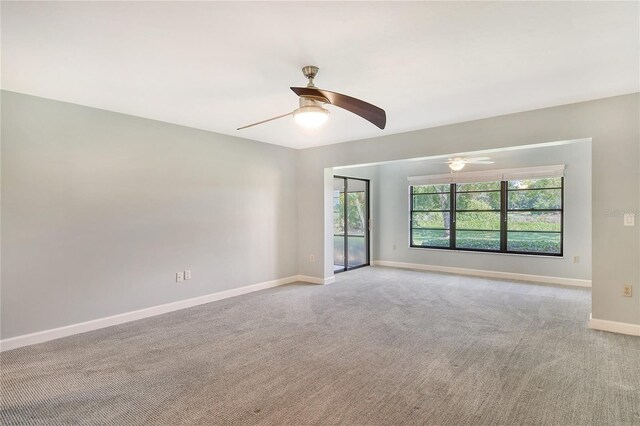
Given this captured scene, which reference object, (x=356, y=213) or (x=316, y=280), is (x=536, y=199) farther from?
Answer: (x=316, y=280)

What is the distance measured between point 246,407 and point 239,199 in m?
3.60

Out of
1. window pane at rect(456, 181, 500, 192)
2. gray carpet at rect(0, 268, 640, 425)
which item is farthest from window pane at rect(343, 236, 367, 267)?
gray carpet at rect(0, 268, 640, 425)

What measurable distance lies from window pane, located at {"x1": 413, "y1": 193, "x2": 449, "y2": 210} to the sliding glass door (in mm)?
1152

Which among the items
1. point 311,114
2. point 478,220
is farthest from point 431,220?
point 311,114

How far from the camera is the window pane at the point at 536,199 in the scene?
623 cm

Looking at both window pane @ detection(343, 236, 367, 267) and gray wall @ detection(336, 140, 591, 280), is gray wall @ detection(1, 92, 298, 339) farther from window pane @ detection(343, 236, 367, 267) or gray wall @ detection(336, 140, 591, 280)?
gray wall @ detection(336, 140, 591, 280)

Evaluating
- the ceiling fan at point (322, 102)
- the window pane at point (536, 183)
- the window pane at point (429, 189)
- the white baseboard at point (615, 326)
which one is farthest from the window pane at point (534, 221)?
the ceiling fan at point (322, 102)

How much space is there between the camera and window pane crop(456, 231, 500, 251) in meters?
6.89

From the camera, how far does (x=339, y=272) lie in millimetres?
7227

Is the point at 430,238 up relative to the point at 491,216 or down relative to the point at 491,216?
down

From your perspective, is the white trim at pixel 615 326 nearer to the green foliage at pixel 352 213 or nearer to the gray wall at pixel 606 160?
the gray wall at pixel 606 160

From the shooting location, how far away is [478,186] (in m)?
7.09

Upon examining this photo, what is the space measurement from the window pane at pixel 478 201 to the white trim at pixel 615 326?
3.37 m

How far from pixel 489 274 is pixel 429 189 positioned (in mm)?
2183
